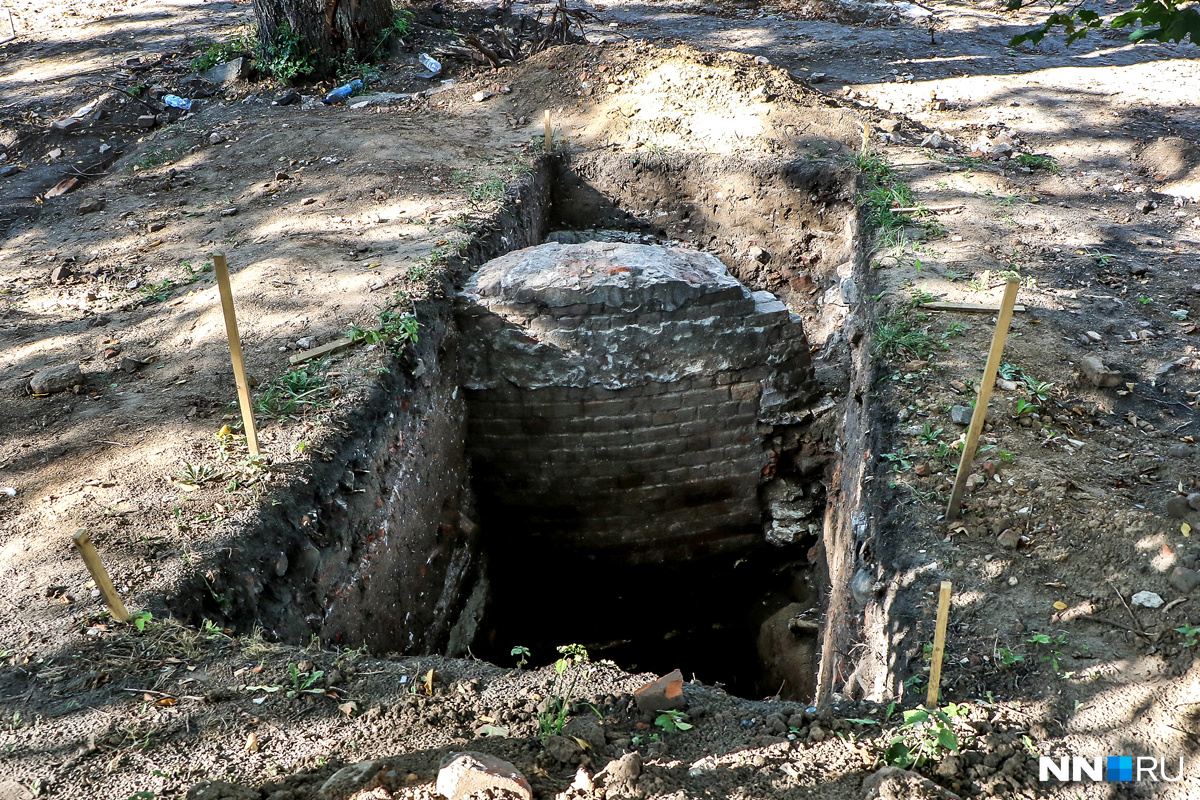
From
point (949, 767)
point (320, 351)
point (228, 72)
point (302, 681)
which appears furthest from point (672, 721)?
point (228, 72)

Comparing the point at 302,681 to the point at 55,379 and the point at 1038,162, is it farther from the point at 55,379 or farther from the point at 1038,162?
the point at 1038,162

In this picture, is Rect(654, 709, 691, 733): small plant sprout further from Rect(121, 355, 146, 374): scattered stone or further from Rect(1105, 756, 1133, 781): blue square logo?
Rect(121, 355, 146, 374): scattered stone

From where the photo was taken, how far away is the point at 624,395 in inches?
167

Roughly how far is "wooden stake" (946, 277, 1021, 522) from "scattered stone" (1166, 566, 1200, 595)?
0.69 meters

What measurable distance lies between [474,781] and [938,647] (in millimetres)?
1333

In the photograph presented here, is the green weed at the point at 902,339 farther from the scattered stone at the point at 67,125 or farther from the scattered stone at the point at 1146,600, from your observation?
the scattered stone at the point at 67,125

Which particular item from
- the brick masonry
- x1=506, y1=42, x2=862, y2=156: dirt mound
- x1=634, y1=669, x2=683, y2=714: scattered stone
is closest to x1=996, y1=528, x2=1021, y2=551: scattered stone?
x1=634, y1=669, x2=683, y2=714: scattered stone

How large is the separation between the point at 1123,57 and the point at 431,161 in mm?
7548

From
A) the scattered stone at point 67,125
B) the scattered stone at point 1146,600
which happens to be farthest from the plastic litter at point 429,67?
the scattered stone at point 1146,600

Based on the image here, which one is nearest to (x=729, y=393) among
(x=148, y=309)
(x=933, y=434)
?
(x=933, y=434)

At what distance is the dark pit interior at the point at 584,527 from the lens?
3.16 meters

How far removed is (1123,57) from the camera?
322 inches

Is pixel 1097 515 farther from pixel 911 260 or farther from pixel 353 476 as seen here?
pixel 353 476

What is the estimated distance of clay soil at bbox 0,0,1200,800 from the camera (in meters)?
2.14
